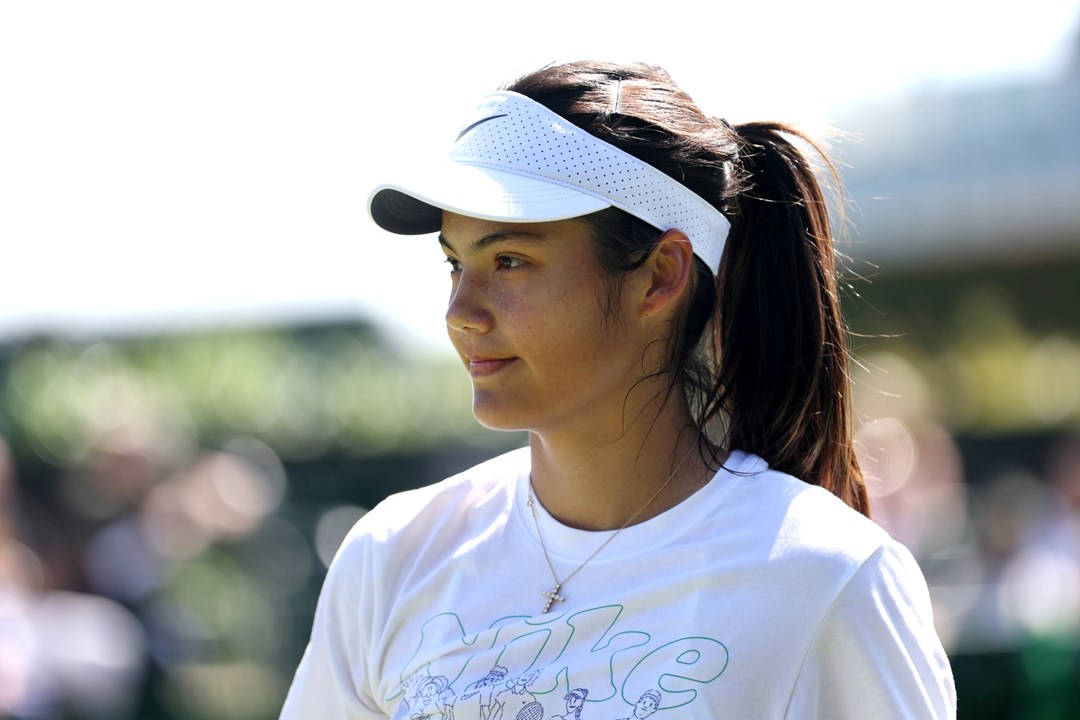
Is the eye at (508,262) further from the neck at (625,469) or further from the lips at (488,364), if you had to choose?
the neck at (625,469)

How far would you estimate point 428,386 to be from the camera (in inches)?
408

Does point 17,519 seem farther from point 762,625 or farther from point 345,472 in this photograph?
point 762,625

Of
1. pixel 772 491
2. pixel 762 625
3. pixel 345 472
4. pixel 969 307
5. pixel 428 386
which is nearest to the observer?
pixel 762 625

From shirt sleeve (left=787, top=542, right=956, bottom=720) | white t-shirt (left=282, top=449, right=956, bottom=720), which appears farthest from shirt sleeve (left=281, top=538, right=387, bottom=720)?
shirt sleeve (left=787, top=542, right=956, bottom=720)

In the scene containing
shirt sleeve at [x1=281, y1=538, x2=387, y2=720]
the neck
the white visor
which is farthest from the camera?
shirt sleeve at [x1=281, y1=538, x2=387, y2=720]

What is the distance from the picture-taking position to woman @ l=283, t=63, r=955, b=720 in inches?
75.7

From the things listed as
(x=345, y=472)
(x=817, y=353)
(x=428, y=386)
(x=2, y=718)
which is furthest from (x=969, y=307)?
(x=817, y=353)

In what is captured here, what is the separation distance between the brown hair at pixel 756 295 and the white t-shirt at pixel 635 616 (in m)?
0.14

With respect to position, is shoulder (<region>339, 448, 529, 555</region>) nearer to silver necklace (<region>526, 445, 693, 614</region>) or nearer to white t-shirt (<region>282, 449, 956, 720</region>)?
white t-shirt (<region>282, 449, 956, 720</region>)

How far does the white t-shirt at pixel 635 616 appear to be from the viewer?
1.89 metres

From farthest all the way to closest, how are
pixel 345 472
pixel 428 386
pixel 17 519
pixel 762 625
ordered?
1. pixel 428 386
2. pixel 345 472
3. pixel 17 519
4. pixel 762 625

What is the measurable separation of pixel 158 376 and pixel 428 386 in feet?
6.42

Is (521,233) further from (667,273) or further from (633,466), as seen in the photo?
(633,466)

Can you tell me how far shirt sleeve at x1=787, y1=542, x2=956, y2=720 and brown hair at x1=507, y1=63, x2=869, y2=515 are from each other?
38cm
